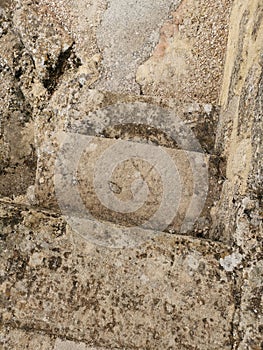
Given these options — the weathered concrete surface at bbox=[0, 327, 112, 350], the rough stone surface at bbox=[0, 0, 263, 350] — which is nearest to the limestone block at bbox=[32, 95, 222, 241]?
the rough stone surface at bbox=[0, 0, 263, 350]

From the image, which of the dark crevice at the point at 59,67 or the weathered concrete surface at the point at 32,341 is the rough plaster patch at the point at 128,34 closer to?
the dark crevice at the point at 59,67

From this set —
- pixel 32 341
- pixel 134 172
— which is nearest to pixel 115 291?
pixel 32 341

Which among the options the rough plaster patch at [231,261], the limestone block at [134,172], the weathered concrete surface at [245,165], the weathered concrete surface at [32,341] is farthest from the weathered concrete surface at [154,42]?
the weathered concrete surface at [32,341]

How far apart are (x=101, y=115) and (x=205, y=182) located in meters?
0.53

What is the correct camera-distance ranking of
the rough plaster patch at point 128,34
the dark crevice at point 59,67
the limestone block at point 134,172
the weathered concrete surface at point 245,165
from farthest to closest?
the rough plaster patch at point 128,34 < the dark crevice at point 59,67 < the limestone block at point 134,172 < the weathered concrete surface at point 245,165

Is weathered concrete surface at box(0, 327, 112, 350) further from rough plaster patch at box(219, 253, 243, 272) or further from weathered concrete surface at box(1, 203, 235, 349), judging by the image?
rough plaster patch at box(219, 253, 243, 272)

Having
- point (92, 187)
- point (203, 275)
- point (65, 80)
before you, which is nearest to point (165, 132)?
point (92, 187)

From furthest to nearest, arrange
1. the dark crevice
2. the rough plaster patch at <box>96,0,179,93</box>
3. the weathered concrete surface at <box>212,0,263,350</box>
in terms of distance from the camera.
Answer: the rough plaster patch at <box>96,0,179,93</box>, the dark crevice, the weathered concrete surface at <box>212,0,263,350</box>

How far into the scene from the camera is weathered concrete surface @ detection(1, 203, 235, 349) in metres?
1.64

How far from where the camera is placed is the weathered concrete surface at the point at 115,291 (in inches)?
64.6

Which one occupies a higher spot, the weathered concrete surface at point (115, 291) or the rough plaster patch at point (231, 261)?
the rough plaster patch at point (231, 261)

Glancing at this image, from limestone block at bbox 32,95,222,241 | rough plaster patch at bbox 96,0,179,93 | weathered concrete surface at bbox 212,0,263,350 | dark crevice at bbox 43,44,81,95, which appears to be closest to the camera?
weathered concrete surface at bbox 212,0,263,350

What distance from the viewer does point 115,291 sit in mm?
1667

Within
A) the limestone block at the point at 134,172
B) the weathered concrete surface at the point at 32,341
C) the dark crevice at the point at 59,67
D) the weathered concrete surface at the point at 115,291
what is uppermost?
the dark crevice at the point at 59,67
